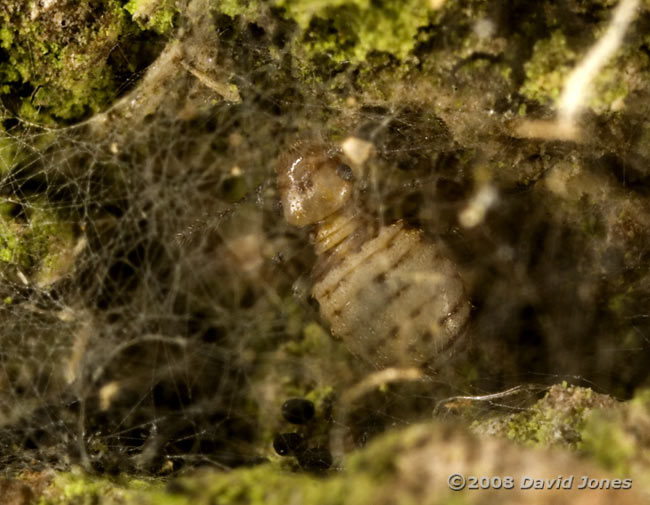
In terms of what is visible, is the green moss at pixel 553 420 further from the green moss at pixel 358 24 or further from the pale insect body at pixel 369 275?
the green moss at pixel 358 24

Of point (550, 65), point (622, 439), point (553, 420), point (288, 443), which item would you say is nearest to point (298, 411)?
point (288, 443)

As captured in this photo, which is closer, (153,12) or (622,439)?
(622,439)

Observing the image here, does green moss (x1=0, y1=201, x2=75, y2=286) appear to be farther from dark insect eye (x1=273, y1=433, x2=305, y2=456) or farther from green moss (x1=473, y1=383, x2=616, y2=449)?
green moss (x1=473, y1=383, x2=616, y2=449)

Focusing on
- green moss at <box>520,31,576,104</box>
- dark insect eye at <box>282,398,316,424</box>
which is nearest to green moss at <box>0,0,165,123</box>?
green moss at <box>520,31,576,104</box>

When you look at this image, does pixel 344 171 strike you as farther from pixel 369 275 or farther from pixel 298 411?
pixel 298 411

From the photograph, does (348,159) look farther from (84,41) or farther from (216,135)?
(84,41)

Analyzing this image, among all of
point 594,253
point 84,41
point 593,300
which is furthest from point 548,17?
point 84,41
